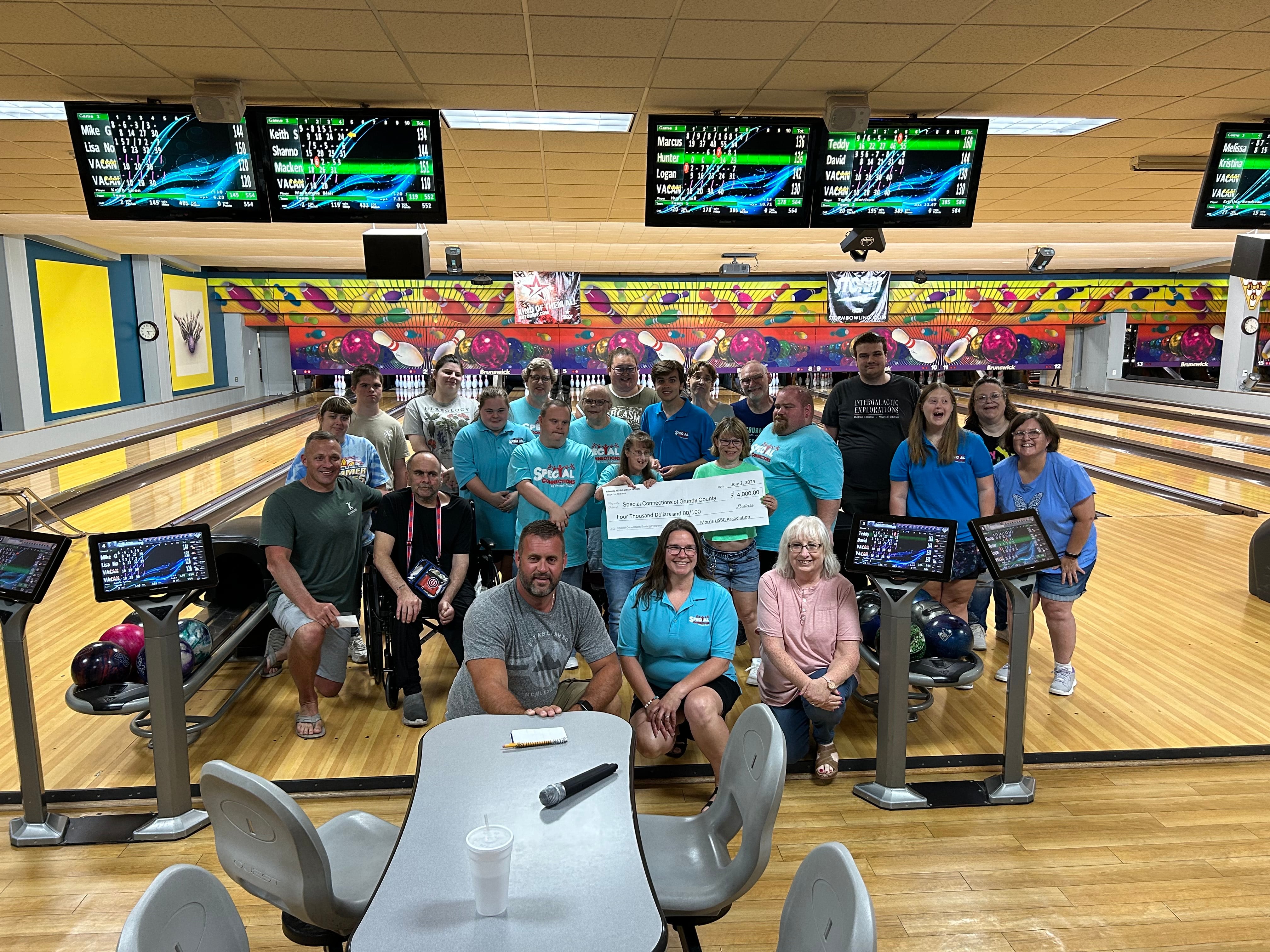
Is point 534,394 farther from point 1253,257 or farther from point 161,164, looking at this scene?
point 1253,257

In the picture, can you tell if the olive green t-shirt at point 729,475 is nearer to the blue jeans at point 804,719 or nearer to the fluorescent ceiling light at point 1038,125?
the blue jeans at point 804,719

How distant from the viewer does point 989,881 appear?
7.55 feet

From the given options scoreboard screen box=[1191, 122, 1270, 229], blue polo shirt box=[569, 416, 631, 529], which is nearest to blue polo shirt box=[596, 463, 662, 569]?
blue polo shirt box=[569, 416, 631, 529]

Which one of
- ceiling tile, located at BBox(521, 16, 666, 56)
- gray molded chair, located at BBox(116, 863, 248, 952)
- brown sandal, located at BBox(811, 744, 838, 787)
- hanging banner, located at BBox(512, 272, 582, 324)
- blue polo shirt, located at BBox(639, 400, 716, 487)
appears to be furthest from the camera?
hanging banner, located at BBox(512, 272, 582, 324)

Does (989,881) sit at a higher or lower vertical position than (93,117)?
lower

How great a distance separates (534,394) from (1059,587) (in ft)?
8.12

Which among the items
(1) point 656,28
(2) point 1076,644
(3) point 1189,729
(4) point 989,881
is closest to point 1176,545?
(2) point 1076,644

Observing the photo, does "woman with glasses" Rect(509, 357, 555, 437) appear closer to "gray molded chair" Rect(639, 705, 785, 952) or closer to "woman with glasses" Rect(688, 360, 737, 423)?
"woman with glasses" Rect(688, 360, 737, 423)

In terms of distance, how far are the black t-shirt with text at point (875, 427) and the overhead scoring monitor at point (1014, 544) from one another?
3.08 feet

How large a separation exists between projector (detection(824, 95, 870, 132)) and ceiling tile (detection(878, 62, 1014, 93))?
0.28ft

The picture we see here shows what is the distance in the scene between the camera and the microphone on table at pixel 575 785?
1.67 meters

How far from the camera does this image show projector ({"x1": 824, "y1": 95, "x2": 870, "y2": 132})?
331cm

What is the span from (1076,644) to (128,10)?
4.36 meters

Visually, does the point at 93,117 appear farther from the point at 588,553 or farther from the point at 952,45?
the point at 952,45
